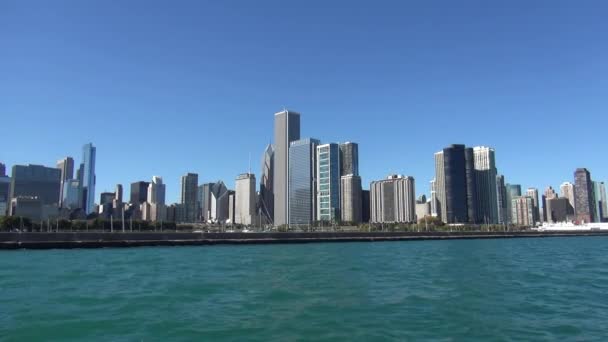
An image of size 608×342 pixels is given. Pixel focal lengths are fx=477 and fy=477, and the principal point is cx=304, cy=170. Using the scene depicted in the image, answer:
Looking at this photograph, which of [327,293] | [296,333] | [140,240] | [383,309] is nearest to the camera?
[296,333]

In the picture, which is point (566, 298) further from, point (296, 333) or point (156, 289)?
point (156, 289)

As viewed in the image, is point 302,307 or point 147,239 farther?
point 147,239

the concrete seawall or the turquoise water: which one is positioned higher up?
the concrete seawall

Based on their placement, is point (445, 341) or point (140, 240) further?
point (140, 240)

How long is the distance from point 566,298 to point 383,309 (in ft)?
39.5

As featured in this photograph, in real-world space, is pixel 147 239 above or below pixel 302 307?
above

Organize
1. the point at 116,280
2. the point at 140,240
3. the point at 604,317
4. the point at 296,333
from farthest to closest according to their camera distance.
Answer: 1. the point at 140,240
2. the point at 116,280
3. the point at 604,317
4. the point at 296,333

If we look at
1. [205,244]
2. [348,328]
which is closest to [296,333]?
[348,328]

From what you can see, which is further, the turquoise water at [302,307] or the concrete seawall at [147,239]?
the concrete seawall at [147,239]

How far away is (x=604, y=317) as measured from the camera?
72.9 ft

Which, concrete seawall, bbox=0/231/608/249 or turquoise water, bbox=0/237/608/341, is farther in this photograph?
concrete seawall, bbox=0/231/608/249

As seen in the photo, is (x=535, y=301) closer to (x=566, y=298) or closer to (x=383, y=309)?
(x=566, y=298)

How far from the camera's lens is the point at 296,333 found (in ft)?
61.6

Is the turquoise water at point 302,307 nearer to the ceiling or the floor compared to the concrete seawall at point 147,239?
nearer to the floor
